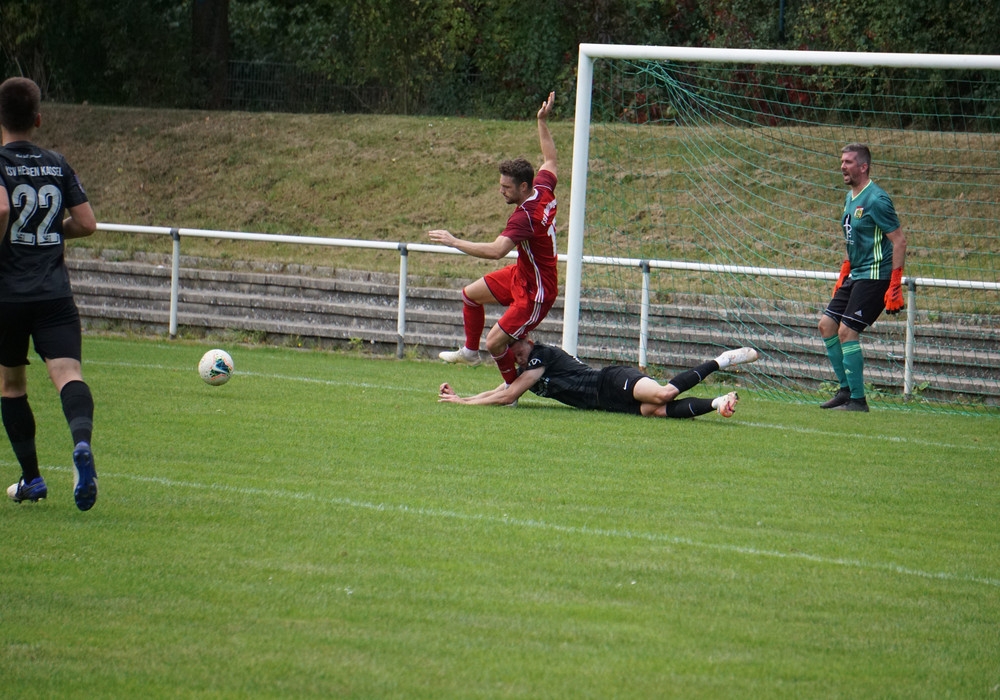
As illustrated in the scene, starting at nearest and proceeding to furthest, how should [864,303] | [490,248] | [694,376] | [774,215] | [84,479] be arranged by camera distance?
[84,479] → [694,376] → [490,248] → [864,303] → [774,215]

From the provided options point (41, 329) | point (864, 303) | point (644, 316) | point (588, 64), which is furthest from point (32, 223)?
point (644, 316)

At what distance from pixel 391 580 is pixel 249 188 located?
18.7 m

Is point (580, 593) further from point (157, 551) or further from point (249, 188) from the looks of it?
point (249, 188)

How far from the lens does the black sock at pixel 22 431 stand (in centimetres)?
604

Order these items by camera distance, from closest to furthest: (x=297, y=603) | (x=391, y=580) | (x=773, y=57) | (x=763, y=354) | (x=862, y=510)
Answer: (x=297, y=603)
(x=391, y=580)
(x=862, y=510)
(x=773, y=57)
(x=763, y=354)

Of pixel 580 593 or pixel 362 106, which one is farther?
pixel 362 106

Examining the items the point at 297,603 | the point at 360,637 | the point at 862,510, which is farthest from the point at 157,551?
the point at 862,510

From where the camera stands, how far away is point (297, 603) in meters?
4.54

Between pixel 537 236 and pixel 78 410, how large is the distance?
16.2ft

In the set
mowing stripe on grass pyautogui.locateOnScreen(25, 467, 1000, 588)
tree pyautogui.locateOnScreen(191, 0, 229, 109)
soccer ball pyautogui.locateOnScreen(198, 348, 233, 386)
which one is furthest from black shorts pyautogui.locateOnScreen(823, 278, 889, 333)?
tree pyautogui.locateOnScreen(191, 0, 229, 109)

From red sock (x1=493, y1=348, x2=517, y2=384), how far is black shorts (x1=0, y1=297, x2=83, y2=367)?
15.1 ft

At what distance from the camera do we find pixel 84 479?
17.7 ft

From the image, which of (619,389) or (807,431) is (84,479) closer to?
(619,389)

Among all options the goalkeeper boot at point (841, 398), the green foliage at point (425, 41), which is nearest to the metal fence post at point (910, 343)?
the goalkeeper boot at point (841, 398)
